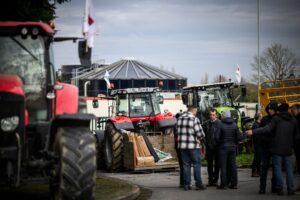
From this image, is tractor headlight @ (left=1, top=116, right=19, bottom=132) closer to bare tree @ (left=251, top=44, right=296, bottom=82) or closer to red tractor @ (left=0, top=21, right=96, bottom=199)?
red tractor @ (left=0, top=21, right=96, bottom=199)

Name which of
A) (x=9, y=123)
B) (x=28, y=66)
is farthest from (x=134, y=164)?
(x=9, y=123)

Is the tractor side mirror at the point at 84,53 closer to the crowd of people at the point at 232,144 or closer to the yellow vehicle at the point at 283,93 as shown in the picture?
the crowd of people at the point at 232,144

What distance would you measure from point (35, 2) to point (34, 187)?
4.21 metres

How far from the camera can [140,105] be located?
22.2 metres

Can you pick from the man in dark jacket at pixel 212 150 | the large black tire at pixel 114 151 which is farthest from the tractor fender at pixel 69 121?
the large black tire at pixel 114 151

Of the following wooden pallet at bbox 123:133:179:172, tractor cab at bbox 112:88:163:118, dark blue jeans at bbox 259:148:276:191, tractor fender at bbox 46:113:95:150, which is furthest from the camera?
tractor cab at bbox 112:88:163:118

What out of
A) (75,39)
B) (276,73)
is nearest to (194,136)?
(75,39)

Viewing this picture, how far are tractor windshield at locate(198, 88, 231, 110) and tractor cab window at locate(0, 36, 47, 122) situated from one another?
1673cm

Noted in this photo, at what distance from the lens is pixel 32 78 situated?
10023mm

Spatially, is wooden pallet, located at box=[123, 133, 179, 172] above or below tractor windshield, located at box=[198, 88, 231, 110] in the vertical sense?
below

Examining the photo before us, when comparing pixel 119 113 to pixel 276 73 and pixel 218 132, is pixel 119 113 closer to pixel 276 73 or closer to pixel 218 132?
Result: pixel 218 132

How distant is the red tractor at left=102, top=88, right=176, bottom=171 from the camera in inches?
791

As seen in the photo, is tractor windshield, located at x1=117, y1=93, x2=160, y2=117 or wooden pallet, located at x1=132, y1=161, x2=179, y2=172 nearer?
wooden pallet, located at x1=132, y1=161, x2=179, y2=172

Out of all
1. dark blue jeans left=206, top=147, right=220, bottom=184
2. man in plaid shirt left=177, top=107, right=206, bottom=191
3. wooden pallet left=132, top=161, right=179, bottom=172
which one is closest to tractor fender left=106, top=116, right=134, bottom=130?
wooden pallet left=132, top=161, right=179, bottom=172
